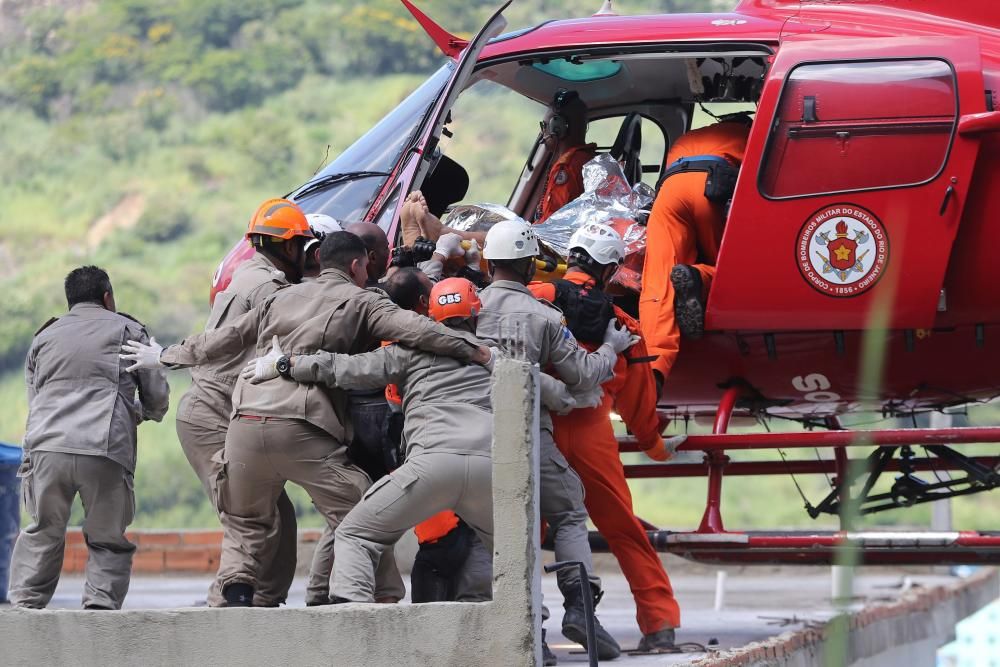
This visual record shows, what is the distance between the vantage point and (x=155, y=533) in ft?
56.4

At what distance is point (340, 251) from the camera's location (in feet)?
20.6

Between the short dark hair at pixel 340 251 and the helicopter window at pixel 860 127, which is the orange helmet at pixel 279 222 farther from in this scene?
the helicopter window at pixel 860 127

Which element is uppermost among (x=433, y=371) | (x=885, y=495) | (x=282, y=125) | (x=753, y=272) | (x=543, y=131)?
(x=282, y=125)

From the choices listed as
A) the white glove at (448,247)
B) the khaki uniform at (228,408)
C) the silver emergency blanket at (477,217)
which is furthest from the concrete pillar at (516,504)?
the silver emergency blanket at (477,217)

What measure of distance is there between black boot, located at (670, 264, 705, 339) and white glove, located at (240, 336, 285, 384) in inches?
101

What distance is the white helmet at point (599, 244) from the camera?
7086 millimetres

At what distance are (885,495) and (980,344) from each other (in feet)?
3.49

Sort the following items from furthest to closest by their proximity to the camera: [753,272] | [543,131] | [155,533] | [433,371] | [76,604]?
[155,533] → [76,604] → [543,131] → [753,272] → [433,371]

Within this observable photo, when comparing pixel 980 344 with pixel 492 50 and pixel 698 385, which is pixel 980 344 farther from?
pixel 492 50

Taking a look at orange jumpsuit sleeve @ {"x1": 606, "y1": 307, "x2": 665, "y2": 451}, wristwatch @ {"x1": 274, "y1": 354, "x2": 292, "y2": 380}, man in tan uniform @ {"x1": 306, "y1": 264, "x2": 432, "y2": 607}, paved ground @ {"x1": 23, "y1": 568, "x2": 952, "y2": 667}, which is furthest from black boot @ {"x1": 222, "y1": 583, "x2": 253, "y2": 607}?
orange jumpsuit sleeve @ {"x1": 606, "y1": 307, "x2": 665, "y2": 451}

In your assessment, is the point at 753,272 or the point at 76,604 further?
the point at 76,604

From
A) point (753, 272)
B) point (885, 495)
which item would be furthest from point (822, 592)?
point (753, 272)

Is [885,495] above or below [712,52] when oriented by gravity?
below

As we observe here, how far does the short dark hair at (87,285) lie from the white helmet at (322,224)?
39.7 inches
